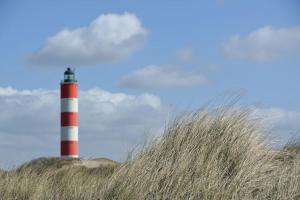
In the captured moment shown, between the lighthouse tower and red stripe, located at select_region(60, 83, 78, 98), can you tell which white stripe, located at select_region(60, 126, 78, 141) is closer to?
the lighthouse tower

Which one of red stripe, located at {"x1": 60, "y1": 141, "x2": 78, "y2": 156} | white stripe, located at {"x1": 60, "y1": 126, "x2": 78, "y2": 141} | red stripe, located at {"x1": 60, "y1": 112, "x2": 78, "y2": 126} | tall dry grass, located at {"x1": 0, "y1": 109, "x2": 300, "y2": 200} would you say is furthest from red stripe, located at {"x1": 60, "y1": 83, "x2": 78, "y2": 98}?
tall dry grass, located at {"x1": 0, "y1": 109, "x2": 300, "y2": 200}

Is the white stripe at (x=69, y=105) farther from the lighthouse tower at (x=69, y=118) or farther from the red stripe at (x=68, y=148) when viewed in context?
the red stripe at (x=68, y=148)

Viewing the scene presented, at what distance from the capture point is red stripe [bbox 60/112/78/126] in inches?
738

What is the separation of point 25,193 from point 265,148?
310 cm

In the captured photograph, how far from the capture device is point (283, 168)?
719 centimetres

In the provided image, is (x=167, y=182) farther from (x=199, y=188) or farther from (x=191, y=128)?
(x=191, y=128)

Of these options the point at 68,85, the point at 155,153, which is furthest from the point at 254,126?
the point at 68,85

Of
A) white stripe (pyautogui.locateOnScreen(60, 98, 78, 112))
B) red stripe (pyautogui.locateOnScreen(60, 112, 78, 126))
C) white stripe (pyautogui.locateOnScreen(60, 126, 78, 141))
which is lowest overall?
white stripe (pyautogui.locateOnScreen(60, 126, 78, 141))

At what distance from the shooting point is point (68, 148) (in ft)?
60.8

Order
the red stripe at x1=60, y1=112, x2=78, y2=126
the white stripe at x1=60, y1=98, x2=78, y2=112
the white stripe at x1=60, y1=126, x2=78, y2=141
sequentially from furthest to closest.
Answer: the white stripe at x1=60, y1=98, x2=78, y2=112 → the red stripe at x1=60, y1=112, x2=78, y2=126 → the white stripe at x1=60, y1=126, x2=78, y2=141

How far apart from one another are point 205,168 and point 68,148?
11.9 m

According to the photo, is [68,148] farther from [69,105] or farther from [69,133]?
[69,105]

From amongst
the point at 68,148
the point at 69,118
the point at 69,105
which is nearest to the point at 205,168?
the point at 68,148

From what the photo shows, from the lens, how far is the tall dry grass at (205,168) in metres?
6.61
